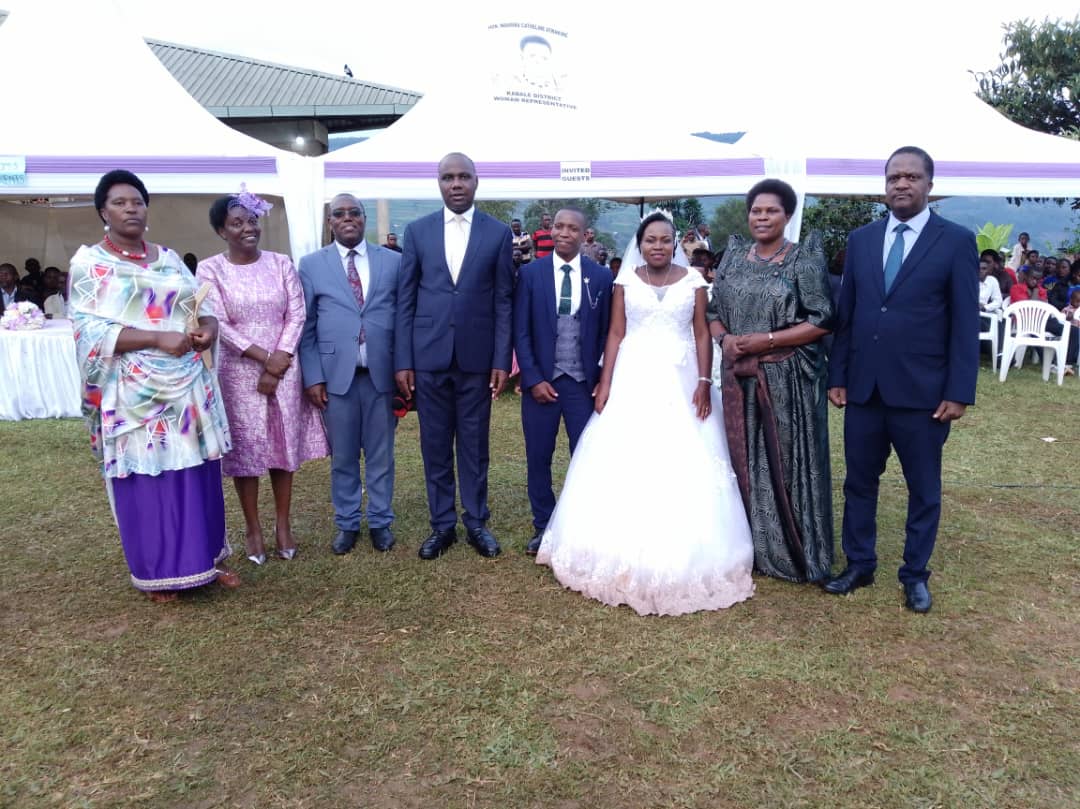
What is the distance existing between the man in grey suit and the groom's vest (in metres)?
0.93

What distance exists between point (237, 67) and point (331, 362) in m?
17.1

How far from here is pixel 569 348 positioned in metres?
4.12

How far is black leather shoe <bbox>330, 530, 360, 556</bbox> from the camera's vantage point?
14.5 feet

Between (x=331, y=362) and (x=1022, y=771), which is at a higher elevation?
(x=331, y=362)

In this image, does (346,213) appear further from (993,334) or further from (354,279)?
(993,334)

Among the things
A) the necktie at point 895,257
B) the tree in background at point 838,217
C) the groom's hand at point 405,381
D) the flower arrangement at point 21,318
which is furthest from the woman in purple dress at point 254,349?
the tree in background at point 838,217

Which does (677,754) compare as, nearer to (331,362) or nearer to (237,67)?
(331,362)

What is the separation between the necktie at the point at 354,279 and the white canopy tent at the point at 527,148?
424cm

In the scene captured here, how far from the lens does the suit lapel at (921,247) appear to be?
11.0ft

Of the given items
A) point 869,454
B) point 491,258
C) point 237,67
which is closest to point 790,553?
point 869,454

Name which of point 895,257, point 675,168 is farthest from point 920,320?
point 675,168

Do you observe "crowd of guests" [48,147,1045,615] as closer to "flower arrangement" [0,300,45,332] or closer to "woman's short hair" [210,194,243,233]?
"woman's short hair" [210,194,243,233]

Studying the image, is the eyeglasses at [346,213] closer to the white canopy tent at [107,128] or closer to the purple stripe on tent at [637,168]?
the white canopy tent at [107,128]

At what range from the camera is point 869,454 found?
3.70m
